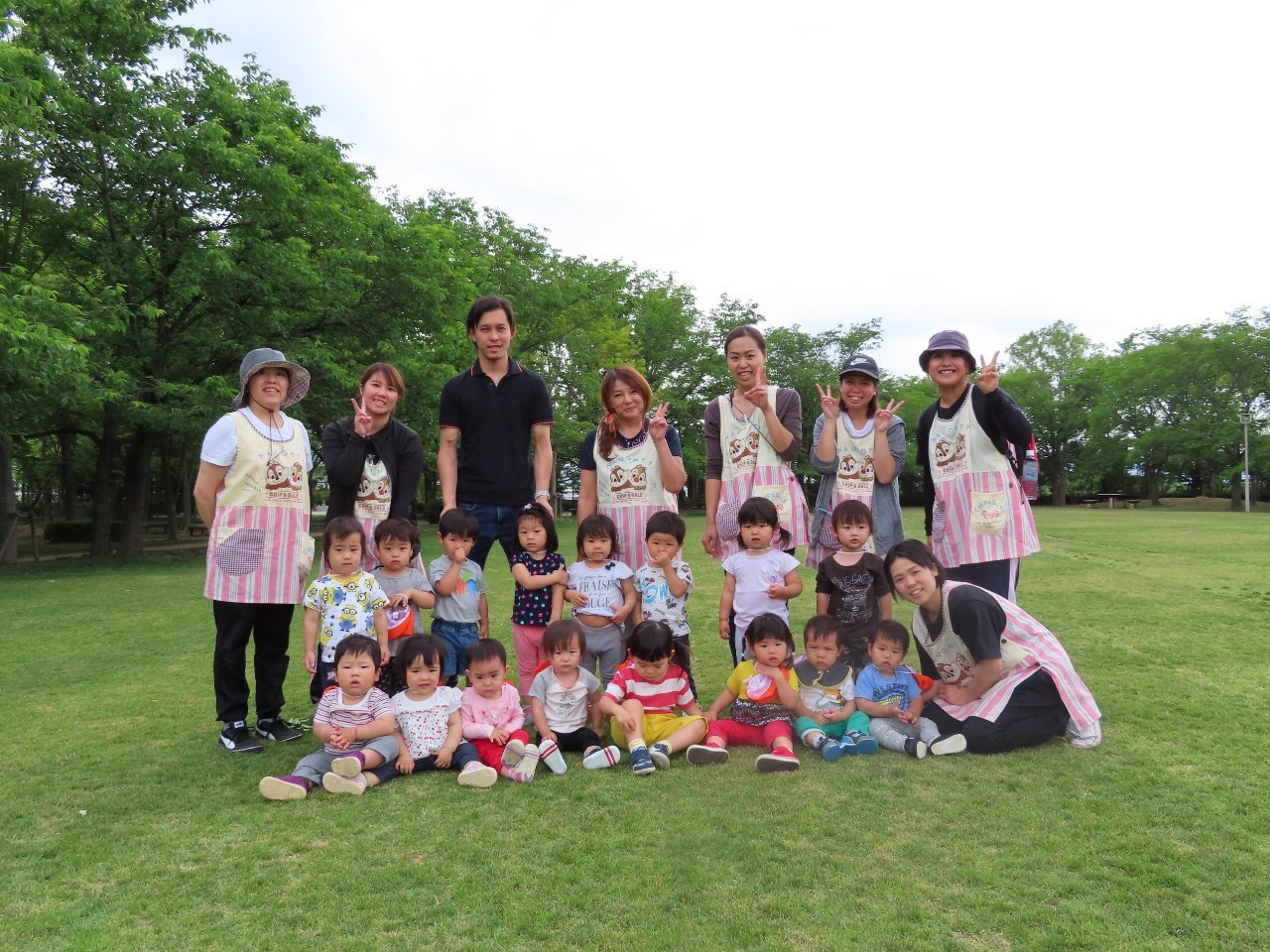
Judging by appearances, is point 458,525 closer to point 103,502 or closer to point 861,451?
point 861,451

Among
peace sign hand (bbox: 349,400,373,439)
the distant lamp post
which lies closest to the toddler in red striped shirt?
peace sign hand (bbox: 349,400,373,439)

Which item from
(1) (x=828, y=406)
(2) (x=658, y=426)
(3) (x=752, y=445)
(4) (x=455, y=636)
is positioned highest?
(1) (x=828, y=406)

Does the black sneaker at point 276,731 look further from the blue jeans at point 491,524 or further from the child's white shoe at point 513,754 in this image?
the child's white shoe at point 513,754

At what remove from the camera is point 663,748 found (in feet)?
13.0

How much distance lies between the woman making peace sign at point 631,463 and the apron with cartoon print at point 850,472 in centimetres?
94

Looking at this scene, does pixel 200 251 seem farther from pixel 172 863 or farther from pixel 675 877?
pixel 675 877

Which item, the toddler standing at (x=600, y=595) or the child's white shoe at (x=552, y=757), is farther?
the toddler standing at (x=600, y=595)

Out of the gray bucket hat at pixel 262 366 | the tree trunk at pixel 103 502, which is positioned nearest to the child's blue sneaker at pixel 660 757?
the gray bucket hat at pixel 262 366

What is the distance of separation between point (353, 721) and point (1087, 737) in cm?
359

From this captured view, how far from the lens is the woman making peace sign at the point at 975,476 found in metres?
4.47

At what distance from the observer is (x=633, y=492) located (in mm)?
4812

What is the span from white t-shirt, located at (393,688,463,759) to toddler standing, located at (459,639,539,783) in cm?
12

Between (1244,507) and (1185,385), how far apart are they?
7864mm

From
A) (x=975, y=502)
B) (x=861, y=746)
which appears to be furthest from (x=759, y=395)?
(x=861, y=746)
